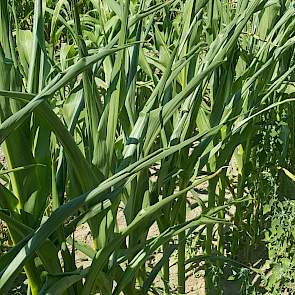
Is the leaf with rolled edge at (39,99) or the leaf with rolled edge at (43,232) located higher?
the leaf with rolled edge at (39,99)

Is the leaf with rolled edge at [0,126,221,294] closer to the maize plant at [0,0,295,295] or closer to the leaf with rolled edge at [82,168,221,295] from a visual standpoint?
the maize plant at [0,0,295,295]

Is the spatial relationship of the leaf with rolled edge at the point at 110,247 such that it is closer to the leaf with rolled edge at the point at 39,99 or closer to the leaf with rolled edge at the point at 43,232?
the leaf with rolled edge at the point at 43,232

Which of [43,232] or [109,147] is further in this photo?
[109,147]

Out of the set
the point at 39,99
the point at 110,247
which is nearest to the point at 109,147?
the point at 110,247

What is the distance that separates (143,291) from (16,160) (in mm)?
398

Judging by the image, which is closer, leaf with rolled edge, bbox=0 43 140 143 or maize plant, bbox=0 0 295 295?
leaf with rolled edge, bbox=0 43 140 143

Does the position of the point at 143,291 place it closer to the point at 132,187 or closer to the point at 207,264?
the point at 132,187

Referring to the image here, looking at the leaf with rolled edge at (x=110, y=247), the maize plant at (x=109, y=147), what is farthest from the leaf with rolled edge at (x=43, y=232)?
the leaf with rolled edge at (x=110, y=247)

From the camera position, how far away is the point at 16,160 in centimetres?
104

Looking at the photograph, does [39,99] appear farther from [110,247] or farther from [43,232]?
[110,247]

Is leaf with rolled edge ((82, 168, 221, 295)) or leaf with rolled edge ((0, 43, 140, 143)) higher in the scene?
leaf with rolled edge ((0, 43, 140, 143))

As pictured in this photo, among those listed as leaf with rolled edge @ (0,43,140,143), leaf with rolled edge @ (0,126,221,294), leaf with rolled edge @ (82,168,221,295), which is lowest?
leaf with rolled edge @ (82,168,221,295)

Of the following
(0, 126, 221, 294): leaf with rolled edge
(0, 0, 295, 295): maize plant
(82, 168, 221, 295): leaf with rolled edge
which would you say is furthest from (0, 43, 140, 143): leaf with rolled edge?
(82, 168, 221, 295): leaf with rolled edge

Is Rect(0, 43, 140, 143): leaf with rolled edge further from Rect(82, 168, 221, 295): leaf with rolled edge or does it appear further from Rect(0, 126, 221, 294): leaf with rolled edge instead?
Rect(82, 168, 221, 295): leaf with rolled edge
